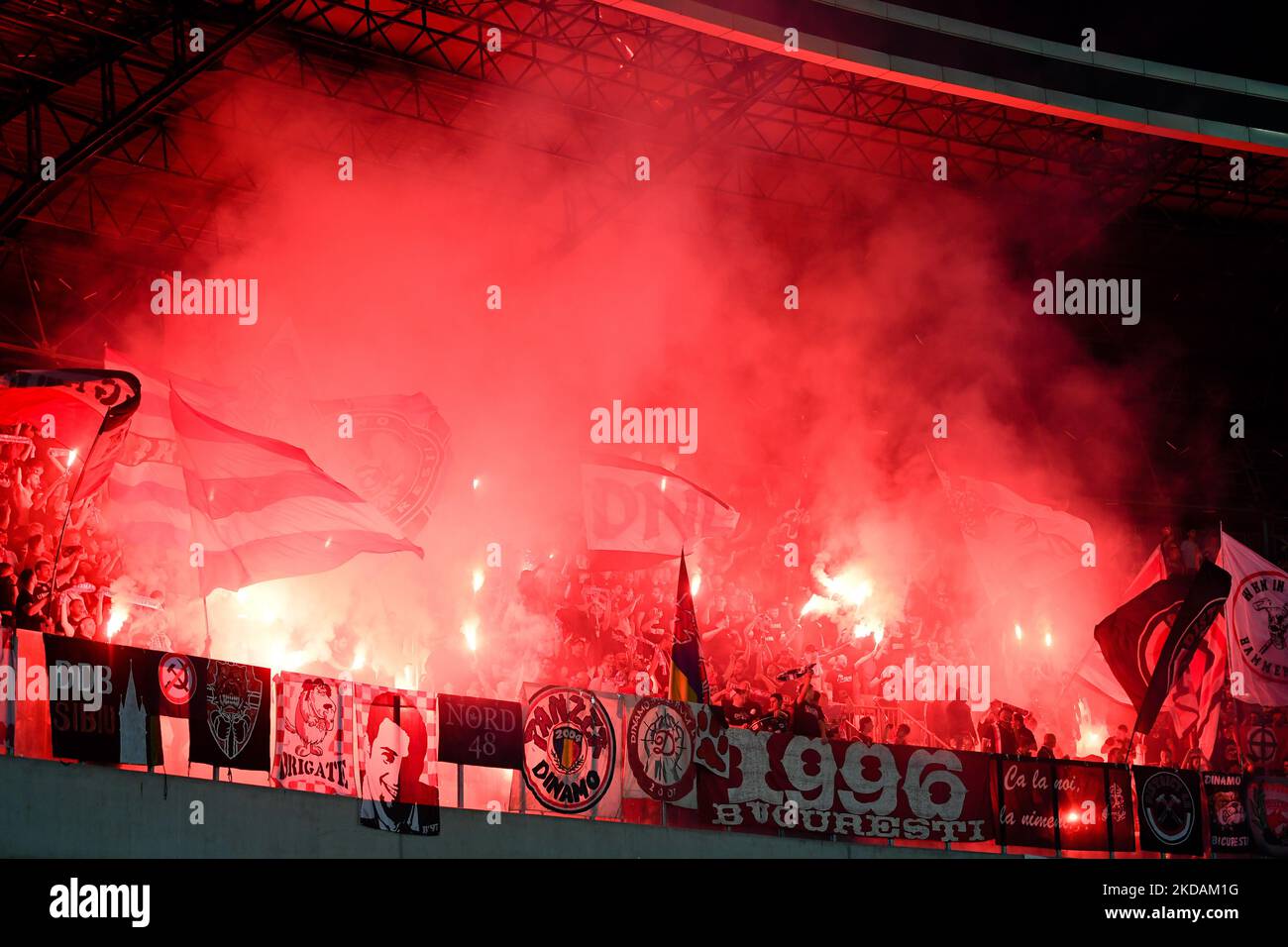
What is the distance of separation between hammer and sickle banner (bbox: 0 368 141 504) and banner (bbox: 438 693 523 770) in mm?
2832

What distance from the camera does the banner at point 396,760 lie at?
811 centimetres

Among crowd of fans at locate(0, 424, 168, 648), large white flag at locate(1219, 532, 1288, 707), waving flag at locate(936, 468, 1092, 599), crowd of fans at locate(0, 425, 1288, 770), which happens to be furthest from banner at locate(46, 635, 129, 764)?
large white flag at locate(1219, 532, 1288, 707)

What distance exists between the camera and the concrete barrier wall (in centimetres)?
724

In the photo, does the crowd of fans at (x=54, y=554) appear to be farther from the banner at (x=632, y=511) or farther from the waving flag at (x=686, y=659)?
the waving flag at (x=686, y=659)

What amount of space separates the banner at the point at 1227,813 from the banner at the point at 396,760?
5.92m

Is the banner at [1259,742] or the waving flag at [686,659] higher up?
the waving flag at [686,659]

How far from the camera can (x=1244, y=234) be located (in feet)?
57.5

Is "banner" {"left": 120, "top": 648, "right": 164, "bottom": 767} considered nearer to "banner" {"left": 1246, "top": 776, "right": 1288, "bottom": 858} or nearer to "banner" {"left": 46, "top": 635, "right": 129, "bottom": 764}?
"banner" {"left": 46, "top": 635, "right": 129, "bottom": 764}

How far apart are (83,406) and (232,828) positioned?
14.8ft

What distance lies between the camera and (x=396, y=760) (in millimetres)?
8164

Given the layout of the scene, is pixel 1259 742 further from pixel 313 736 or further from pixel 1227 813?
Result: pixel 313 736

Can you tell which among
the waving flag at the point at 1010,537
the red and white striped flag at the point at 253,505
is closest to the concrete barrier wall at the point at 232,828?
the red and white striped flag at the point at 253,505

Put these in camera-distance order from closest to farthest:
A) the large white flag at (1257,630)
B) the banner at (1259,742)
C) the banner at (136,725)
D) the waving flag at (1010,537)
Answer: the banner at (136,725)
the large white flag at (1257,630)
the banner at (1259,742)
the waving flag at (1010,537)
